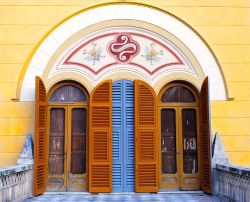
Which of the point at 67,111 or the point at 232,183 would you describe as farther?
the point at 67,111

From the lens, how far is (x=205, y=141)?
8.55 meters

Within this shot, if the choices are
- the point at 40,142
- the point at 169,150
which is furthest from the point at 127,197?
the point at 40,142

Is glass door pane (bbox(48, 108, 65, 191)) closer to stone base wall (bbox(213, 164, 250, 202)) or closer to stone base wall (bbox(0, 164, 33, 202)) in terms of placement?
stone base wall (bbox(0, 164, 33, 202))

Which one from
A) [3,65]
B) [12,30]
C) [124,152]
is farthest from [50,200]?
[12,30]

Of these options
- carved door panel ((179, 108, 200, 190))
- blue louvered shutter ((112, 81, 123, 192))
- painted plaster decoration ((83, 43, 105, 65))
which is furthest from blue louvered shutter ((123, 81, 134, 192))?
carved door panel ((179, 108, 200, 190))

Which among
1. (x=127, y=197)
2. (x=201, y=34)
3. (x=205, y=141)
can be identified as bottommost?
(x=127, y=197)

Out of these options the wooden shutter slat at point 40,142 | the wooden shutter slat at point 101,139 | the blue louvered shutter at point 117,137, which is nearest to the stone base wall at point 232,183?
the blue louvered shutter at point 117,137

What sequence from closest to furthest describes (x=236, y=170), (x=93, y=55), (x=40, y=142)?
1. (x=236, y=170)
2. (x=40, y=142)
3. (x=93, y=55)

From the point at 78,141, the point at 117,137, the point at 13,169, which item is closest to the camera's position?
the point at 13,169

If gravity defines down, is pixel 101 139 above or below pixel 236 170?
above

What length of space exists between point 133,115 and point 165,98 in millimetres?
868

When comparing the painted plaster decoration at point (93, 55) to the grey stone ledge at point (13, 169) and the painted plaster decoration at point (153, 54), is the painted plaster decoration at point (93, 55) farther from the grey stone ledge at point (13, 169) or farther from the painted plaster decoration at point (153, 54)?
the grey stone ledge at point (13, 169)

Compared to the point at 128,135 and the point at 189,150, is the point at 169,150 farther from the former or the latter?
the point at 128,135

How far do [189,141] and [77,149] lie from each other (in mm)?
2561
